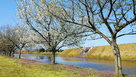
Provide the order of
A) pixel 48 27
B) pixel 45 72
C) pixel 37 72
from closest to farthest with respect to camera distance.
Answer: pixel 37 72 < pixel 45 72 < pixel 48 27

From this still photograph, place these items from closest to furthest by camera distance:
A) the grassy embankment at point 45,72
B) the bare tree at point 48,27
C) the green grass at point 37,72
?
1. the green grass at point 37,72
2. the grassy embankment at point 45,72
3. the bare tree at point 48,27

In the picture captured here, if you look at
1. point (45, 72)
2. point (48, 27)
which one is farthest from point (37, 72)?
point (48, 27)

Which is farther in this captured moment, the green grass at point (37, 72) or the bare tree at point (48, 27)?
the bare tree at point (48, 27)

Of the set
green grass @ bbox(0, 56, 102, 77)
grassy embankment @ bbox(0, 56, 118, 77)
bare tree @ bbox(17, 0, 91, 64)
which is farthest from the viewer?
bare tree @ bbox(17, 0, 91, 64)

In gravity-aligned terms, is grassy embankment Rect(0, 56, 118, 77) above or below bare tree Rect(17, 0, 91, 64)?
below

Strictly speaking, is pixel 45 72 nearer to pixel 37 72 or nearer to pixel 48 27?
pixel 37 72

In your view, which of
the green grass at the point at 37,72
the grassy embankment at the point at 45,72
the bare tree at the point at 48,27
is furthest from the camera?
the bare tree at the point at 48,27

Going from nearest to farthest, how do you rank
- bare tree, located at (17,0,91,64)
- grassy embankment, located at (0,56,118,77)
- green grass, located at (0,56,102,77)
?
green grass, located at (0,56,102,77)
grassy embankment, located at (0,56,118,77)
bare tree, located at (17,0,91,64)

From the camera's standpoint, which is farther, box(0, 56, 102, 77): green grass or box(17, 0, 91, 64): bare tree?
box(17, 0, 91, 64): bare tree

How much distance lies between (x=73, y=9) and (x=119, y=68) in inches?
316

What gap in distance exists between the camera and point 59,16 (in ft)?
57.3

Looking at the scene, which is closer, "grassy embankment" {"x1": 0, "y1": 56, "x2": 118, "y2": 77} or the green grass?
the green grass

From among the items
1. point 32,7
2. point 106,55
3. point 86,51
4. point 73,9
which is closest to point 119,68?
point 73,9

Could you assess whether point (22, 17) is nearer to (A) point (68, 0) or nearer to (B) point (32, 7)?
(B) point (32, 7)
